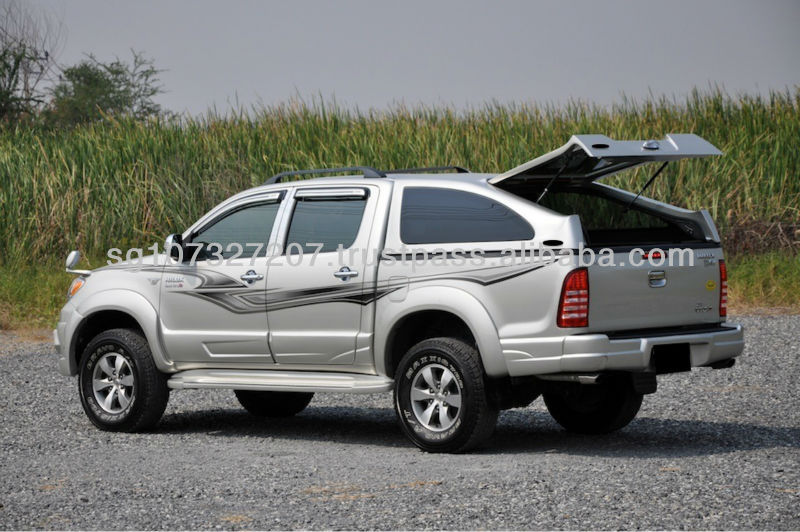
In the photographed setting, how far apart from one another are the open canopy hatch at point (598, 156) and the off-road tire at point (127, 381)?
3145 millimetres

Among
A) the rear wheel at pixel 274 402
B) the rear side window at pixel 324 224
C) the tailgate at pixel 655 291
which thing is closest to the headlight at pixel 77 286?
the rear wheel at pixel 274 402

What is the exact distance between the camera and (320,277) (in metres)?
8.59

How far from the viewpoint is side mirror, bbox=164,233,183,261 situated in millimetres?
9359

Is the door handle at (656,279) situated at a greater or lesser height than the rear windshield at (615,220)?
lesser

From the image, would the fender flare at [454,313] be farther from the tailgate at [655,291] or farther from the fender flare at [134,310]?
the fender flare at [134,310]

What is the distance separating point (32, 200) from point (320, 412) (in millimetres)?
13754

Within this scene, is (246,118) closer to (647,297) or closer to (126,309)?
(126,309)

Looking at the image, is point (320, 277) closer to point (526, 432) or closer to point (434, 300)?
point (434, 300)

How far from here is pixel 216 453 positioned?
8.39m

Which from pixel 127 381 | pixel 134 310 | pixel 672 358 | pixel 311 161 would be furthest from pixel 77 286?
pixel 311 161

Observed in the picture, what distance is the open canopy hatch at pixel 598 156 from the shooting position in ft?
25.4

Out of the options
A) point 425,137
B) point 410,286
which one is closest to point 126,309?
point 410,286

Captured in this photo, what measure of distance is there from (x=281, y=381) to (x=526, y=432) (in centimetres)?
197

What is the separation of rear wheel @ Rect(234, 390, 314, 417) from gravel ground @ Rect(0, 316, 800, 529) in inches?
7.7
